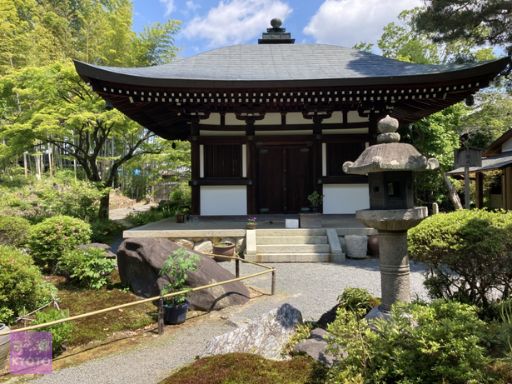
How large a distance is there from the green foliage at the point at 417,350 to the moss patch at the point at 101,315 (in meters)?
2.75

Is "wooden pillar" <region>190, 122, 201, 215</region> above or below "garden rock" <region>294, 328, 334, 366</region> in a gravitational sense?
above

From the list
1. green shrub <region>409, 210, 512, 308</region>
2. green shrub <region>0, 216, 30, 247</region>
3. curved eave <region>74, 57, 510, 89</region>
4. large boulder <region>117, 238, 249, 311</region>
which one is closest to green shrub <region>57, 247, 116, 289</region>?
large boulder <region>117, 238, 249, 311</region>

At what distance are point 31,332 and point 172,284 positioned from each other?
1552mm

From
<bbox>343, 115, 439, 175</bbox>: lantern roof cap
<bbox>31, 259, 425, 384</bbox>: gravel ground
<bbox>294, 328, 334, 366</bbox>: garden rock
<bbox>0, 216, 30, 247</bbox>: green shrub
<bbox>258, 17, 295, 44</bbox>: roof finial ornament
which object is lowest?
<bbox>31, 259, 425, 384</bbox>: gravel ground

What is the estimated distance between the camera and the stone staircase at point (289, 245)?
720cm

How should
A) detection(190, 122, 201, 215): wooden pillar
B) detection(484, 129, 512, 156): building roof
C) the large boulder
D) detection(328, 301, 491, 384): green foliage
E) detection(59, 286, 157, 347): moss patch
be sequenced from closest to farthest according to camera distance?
detection(328, 301, 491, 384): green foliage < detection(59, 286, 157, 347): moss patch < the large boulder < detection(190, 122, 201, 215): wooden pillar < detection(484, 129, 512, 156): building roof

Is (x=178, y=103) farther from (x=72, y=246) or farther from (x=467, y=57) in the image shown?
(x=467, y=57)

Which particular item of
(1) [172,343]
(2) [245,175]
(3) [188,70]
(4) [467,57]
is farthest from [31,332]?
(4) [467,57]

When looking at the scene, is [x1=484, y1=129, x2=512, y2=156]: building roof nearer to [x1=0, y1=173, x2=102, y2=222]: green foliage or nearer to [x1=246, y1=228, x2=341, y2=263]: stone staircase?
[x1=246, y1=228, x2=341, y2=263]: stone staircase

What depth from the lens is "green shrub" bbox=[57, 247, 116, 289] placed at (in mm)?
5352

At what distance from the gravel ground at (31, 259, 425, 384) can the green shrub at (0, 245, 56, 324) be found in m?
1.24

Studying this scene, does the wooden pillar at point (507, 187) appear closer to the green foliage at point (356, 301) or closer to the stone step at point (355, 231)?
the stone step at point (355, 231)

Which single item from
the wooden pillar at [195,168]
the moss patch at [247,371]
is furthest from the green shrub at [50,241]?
the moss patch at [247,371]

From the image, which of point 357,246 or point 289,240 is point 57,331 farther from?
point 357,246
